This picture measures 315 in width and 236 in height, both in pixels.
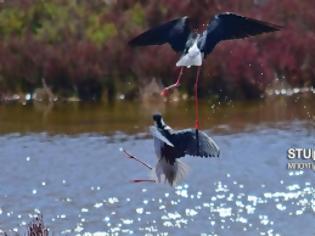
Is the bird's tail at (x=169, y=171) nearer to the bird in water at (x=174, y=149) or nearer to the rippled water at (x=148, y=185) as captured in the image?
the bird in water at (x=174, y=149)

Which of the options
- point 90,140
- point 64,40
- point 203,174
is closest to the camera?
point 203,174

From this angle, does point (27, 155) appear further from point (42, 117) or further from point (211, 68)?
point (211, 68)

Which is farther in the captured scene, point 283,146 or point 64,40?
point 64,40

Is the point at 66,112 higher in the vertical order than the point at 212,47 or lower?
lower

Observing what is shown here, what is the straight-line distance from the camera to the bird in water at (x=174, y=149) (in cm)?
226

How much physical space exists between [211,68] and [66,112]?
Answer: 3312mm

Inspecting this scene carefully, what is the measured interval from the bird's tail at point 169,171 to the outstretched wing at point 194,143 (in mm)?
32

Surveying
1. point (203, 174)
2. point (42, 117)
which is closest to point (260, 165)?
point (203, 174)

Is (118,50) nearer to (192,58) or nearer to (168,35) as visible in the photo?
(168,35)

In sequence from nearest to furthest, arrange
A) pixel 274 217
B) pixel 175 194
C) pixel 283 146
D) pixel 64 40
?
pixel 274 217 → pixel 175 194 → pixel 283 146 → pixel 64 40

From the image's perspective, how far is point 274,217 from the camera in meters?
11.8

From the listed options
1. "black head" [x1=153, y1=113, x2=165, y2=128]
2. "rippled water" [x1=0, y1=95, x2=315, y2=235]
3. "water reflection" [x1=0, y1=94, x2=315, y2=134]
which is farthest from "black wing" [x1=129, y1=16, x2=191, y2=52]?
"water reflection" [x1=0, y1=94, x2=315, y2=134]

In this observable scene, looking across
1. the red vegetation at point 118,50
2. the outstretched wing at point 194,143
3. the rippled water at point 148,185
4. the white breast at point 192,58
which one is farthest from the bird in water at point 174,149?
the red vegetation at point 118,50

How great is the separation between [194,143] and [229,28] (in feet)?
0.92
